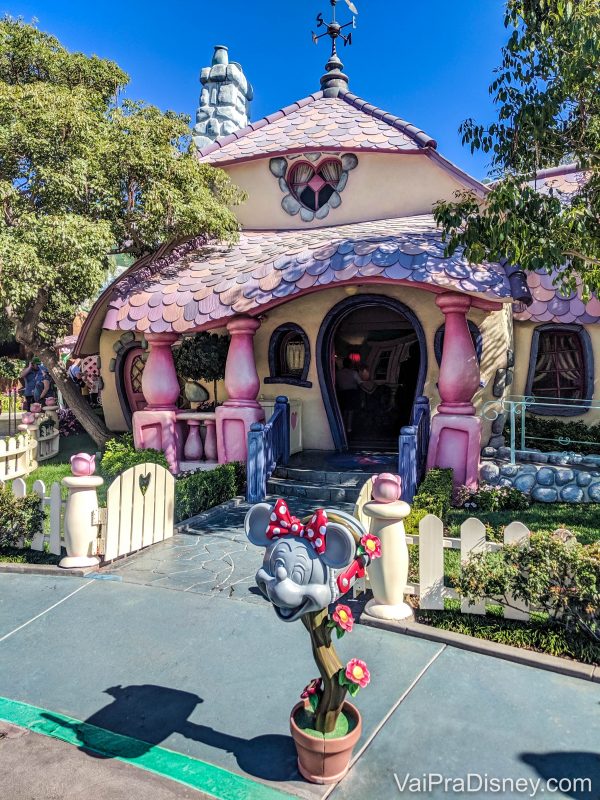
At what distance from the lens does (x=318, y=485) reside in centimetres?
866

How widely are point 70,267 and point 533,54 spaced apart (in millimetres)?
7548

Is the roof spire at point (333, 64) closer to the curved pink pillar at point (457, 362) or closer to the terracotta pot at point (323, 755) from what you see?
the curved pink pillar at point (457, 362)

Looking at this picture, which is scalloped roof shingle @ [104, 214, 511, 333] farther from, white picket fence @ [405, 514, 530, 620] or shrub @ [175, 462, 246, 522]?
white picket fence @ [405, 514, 530, 620]

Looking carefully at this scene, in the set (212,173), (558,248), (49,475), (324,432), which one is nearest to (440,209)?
(558,248)

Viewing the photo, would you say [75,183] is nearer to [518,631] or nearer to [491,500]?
[491,500]

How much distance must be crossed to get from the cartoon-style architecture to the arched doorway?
30 mm

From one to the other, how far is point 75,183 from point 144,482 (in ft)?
19.9

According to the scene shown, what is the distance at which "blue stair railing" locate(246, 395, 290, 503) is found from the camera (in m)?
8.41

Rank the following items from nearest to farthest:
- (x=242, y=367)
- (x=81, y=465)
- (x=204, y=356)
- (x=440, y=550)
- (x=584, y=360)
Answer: (x=440, y=550) → (x=81, y=465) → (x=242, y=367) → (x=204, y=356) → (x=584, y=360)

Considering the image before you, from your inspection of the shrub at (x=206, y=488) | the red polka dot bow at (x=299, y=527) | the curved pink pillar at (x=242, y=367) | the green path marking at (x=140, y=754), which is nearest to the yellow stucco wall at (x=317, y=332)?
the curved pink pillar at (x=242, y=367)

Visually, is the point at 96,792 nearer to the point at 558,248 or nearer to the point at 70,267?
the point at 558,248

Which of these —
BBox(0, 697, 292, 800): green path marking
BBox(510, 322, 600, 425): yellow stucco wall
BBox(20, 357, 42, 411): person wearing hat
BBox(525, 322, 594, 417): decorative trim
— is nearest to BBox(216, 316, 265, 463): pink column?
BBox(510, 322, 600, 425): yellow stucco wall

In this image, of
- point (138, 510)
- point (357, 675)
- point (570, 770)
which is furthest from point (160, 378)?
point (570, 770)

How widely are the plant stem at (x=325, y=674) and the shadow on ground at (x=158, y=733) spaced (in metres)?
0.36
